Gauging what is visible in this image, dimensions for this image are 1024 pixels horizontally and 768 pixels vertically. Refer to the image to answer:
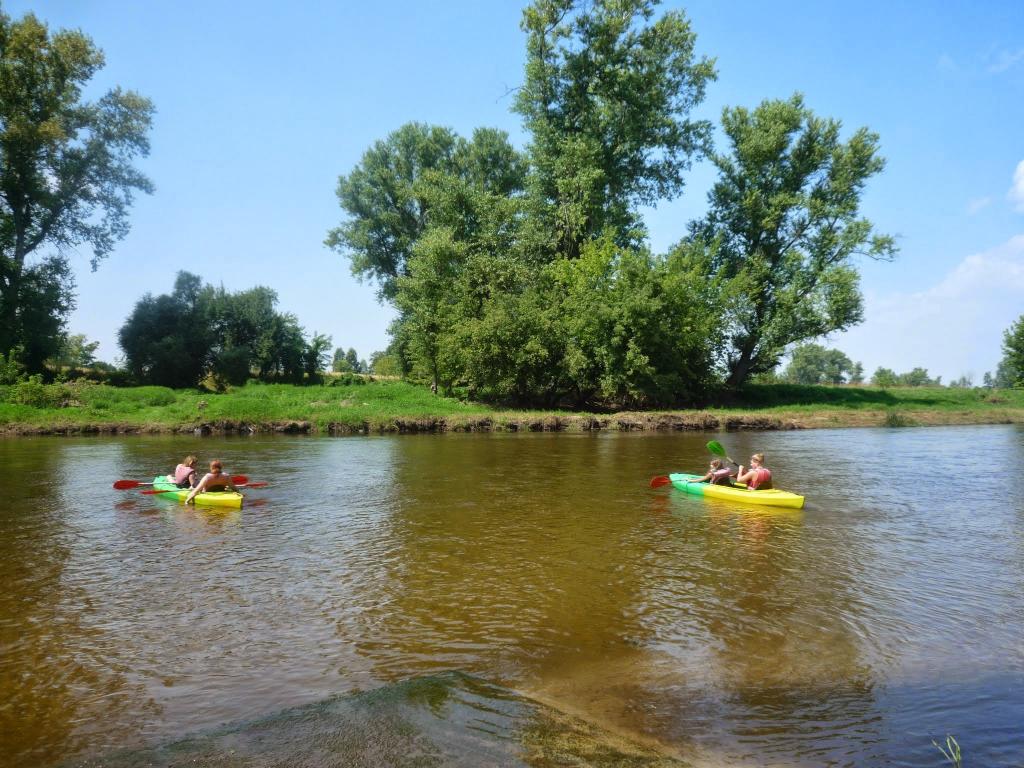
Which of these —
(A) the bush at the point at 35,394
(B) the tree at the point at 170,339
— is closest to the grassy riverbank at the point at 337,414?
(A) the bush at the point at 35,394

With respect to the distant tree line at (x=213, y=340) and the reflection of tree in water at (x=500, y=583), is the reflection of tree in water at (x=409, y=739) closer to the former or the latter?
the reflection of tree in water at (x=500, y=583)

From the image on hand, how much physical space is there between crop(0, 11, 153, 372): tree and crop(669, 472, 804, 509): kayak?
37777 millimetres

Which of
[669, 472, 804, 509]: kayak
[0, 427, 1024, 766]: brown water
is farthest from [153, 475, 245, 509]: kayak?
[669, 472, 804, 509]: kayak

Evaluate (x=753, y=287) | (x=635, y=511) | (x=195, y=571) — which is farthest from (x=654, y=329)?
(x=195, y=571)

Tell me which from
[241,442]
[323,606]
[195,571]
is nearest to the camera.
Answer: [323,606]

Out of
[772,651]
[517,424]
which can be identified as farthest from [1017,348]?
[772,651]

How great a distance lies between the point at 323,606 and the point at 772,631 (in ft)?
17.3

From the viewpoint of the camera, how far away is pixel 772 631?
727 centimetres

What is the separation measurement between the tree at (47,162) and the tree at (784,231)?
128ft

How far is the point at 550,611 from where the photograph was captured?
7.87m

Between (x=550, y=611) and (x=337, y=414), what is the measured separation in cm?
2721

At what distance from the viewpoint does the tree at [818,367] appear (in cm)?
12950

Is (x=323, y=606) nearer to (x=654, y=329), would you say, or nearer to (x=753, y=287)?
(x=654, y=329)

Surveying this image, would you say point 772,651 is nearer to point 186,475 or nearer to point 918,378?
Result: point 186,475
